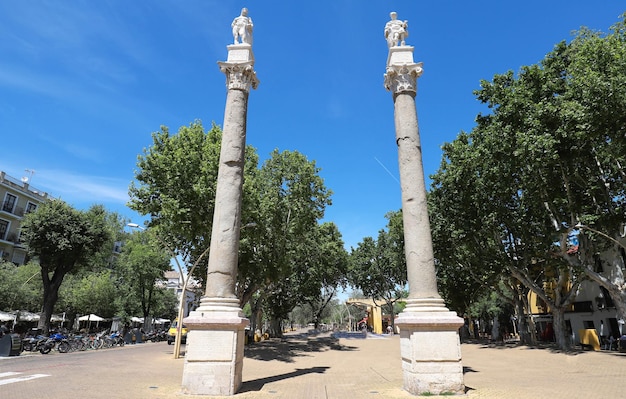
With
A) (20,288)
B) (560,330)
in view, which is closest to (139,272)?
(20,288)

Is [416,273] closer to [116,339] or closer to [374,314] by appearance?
[116,339]

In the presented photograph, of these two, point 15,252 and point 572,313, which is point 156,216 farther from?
point 572,313

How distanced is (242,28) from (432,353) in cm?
1103

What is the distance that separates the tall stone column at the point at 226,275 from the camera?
29.5ft

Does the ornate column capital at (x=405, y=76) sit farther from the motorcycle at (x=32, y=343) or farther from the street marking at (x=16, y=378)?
the motorcycle at (x=32, y=343)

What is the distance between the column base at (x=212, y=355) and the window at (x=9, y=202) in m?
40.5

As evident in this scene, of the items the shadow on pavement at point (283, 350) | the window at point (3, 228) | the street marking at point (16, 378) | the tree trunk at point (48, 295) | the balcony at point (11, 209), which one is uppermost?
the balcony at point (11, 209)

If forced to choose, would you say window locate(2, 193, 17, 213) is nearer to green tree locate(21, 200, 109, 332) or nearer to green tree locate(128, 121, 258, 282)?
green tree locate(21, 200, 109, 332)

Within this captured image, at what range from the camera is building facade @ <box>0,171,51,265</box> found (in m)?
38.6

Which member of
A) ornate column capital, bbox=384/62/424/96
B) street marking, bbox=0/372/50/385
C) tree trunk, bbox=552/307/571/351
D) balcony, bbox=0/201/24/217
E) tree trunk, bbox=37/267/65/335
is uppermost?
balcony, bbox=0/201/24/217

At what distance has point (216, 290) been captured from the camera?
10.0 metres

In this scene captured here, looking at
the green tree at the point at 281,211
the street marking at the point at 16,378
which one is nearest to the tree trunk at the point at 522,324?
the green tree at the point at 281,211

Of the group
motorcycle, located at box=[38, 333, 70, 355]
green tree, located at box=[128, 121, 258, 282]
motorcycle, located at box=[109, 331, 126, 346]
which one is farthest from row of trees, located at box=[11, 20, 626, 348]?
motorcycle, located at box=[38, 333, 70, 355]

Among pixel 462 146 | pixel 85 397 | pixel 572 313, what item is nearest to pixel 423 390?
pixel 85 397
